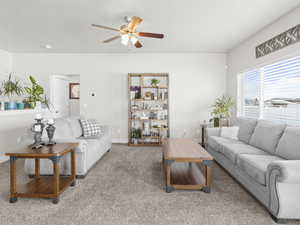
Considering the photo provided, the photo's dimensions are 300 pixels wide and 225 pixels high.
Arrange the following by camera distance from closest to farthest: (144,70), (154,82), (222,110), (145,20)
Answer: (145,20), (222,110), (154,82), (144,70)

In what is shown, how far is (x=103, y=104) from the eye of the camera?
5512 mm

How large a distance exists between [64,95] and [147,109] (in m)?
3.01

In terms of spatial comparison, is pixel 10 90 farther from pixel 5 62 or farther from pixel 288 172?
pixel 288 172

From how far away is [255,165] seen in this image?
2189 mm

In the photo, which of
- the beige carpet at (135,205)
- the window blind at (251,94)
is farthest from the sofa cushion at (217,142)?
the window blind at (251,94)

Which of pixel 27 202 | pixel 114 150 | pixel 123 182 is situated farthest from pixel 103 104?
pixel 27 202

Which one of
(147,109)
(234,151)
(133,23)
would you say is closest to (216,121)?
(147,109)

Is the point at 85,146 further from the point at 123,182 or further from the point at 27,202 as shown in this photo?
the point at 27,202

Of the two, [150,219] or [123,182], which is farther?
[123,182]

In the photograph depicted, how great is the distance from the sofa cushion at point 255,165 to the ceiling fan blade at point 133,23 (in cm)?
239

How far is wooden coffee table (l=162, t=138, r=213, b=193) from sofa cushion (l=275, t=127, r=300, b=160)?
0.97 meters

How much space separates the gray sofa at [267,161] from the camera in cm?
180

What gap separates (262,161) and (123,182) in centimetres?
193

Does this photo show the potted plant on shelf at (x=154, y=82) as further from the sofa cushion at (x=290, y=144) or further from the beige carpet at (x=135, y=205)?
the sofa cushion at (x=290, y=144)
